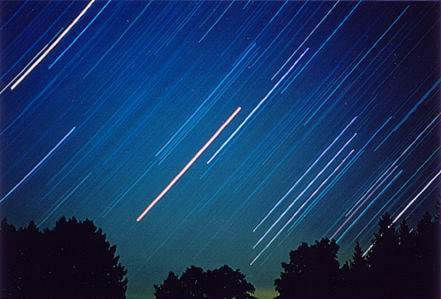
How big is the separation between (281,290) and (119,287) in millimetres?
12910

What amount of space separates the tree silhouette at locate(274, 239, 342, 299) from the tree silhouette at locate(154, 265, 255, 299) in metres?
3.74

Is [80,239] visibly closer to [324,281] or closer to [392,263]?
[324,281]

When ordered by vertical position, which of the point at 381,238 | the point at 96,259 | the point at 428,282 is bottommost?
the point at 96,259

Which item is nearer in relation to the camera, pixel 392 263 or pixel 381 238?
pixel 392 263

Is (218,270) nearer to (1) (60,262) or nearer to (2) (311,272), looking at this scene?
(2) (311,272)

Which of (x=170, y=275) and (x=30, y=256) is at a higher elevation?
(x=170, y=275)

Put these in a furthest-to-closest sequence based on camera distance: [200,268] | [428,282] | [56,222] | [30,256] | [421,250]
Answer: [200,268]
[56,222]
[30,256]
[421,250]
[428,282]

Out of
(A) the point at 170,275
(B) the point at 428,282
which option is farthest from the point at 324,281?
(A) the point at 170,275

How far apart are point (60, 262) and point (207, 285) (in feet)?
42.3

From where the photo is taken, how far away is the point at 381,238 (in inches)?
1471

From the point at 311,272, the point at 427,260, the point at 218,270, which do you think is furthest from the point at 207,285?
the point at 427,260

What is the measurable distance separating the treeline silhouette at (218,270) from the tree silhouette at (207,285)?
0.08 m

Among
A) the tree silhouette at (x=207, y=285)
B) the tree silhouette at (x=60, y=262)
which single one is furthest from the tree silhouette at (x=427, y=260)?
the tree silhouette at (x=60, y=262)

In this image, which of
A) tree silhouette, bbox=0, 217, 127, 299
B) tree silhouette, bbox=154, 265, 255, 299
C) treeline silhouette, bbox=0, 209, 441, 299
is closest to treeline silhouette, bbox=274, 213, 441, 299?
treeline silhouette, bbox=0, 209, 441, 299
